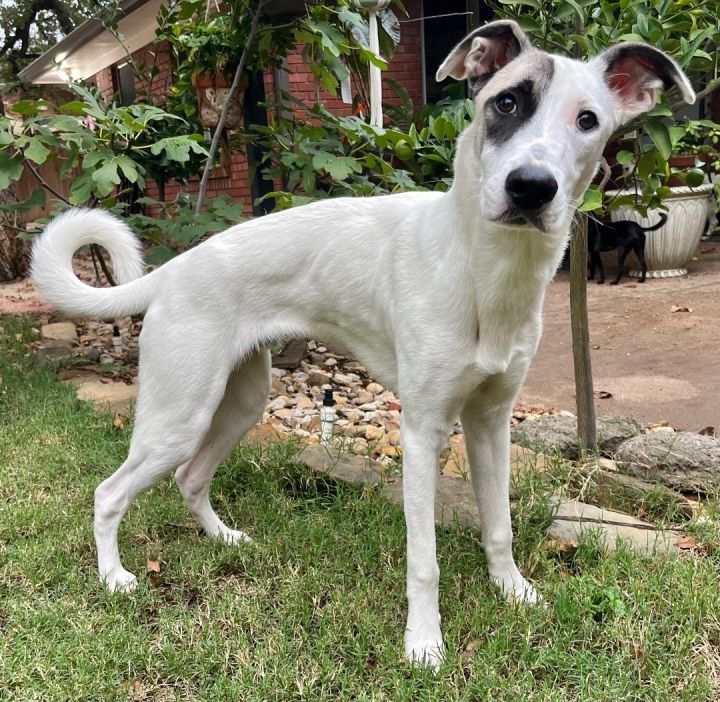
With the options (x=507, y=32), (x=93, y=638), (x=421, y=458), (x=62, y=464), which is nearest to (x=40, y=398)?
(x=62, y=464)

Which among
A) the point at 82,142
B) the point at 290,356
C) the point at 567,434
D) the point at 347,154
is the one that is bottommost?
the point at 290,356

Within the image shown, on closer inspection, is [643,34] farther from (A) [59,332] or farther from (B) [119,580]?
(A) [59,332]

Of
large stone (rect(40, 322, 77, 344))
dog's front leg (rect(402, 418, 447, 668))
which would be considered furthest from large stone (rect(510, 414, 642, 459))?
large stone (rect(40, 322, 77, 344))

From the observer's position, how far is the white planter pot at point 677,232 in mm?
8305

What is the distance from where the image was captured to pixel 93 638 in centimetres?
228

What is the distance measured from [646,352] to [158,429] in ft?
14.6

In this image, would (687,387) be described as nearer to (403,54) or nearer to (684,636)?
(684,636)

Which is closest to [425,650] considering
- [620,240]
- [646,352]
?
[646,352]

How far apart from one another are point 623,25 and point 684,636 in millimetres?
2201

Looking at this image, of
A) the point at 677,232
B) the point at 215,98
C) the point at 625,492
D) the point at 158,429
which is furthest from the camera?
the point at 677,232

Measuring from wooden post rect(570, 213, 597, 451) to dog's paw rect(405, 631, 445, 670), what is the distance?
5.34 ft

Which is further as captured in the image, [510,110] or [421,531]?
[421,531]

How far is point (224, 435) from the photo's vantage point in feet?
9.66

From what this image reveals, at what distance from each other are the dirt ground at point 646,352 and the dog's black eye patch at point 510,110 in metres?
3.00
